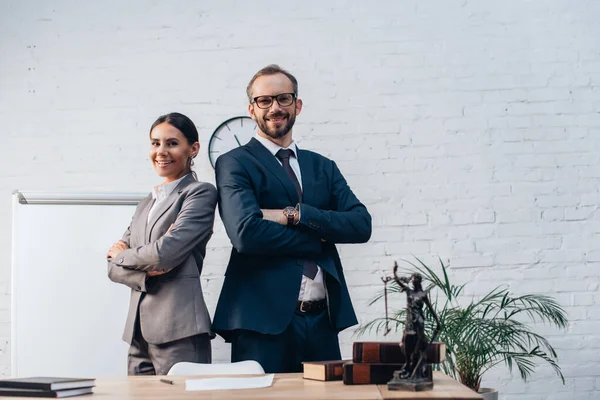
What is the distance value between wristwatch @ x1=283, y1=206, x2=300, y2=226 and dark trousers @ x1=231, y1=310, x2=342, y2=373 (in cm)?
32

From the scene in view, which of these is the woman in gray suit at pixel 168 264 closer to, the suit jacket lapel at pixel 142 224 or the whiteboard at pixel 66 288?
the suit jacket lapel at pixel 142 224

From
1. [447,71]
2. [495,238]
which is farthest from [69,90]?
[495,238]

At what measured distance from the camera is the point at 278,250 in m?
2.87

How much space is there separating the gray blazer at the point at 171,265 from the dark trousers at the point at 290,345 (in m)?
0.19

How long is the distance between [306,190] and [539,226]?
2.03 metres

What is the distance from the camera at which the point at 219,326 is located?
2867mm

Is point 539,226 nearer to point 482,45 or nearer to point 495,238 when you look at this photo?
point 495,238

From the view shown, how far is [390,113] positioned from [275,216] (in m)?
1.90

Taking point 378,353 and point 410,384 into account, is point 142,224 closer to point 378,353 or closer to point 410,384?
point 378,353

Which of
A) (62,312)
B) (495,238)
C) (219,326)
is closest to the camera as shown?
(219,326)

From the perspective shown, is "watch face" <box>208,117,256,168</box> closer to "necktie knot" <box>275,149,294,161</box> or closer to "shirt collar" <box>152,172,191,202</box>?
"shirt collar" <box>152,172,191,202</box>

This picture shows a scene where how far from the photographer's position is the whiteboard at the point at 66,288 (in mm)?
4277

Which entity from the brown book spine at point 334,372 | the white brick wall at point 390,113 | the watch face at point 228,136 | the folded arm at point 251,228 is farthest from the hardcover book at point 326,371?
the watch face at point 228,136

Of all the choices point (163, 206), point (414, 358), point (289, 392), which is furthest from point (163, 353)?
point (414, 358)
